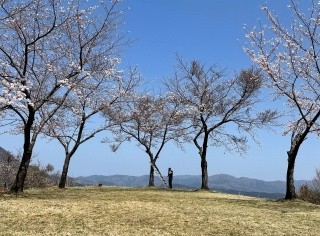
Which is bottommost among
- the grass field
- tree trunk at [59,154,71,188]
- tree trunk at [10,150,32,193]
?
the grass field

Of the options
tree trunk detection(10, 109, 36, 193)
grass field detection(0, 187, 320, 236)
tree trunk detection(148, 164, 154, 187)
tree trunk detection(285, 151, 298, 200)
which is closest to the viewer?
grass field detection(0, 187, 320, 236)

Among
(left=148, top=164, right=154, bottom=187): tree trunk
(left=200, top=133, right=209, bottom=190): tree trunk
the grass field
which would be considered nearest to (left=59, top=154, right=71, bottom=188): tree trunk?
(left=148, top=164, right=154, bottom=187): tree trunk

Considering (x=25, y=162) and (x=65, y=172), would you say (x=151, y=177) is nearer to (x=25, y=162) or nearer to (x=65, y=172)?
(x=65, y=172)

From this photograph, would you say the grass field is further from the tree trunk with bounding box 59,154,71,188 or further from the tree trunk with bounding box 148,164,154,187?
the tree trunk with bounding box 148,164,154,187

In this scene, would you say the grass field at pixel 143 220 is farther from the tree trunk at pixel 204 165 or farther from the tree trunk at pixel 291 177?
the tree trunk at pixel 204 165

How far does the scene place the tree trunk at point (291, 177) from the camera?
2445 cm

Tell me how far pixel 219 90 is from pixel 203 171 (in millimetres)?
7294

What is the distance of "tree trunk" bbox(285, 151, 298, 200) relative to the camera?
24453mm

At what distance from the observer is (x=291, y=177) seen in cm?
2470

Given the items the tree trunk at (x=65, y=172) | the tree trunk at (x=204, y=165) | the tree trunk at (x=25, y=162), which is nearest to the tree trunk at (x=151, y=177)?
the tree trunk at (x=204, y=165)

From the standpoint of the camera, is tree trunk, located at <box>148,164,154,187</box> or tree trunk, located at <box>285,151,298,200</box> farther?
tree trunk, located at <box>148,164,154,187</box>

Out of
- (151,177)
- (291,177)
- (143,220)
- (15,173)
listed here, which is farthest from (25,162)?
(15,173)

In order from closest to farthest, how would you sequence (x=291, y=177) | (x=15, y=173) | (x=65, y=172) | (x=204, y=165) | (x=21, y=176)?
(x=21, y=176) < (x=291, y=177) < (x=65, y=172) < (x=204, y=165) < (x=15, y=173)

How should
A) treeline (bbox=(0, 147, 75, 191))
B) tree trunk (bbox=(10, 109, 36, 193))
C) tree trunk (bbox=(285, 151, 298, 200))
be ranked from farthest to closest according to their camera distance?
treeline (bbox=(0, 147, 75, 191))
tree trunk (bbox=(285, 151, 298, 200))
tree trunk (bbox=(10, 109, 36, 193))
